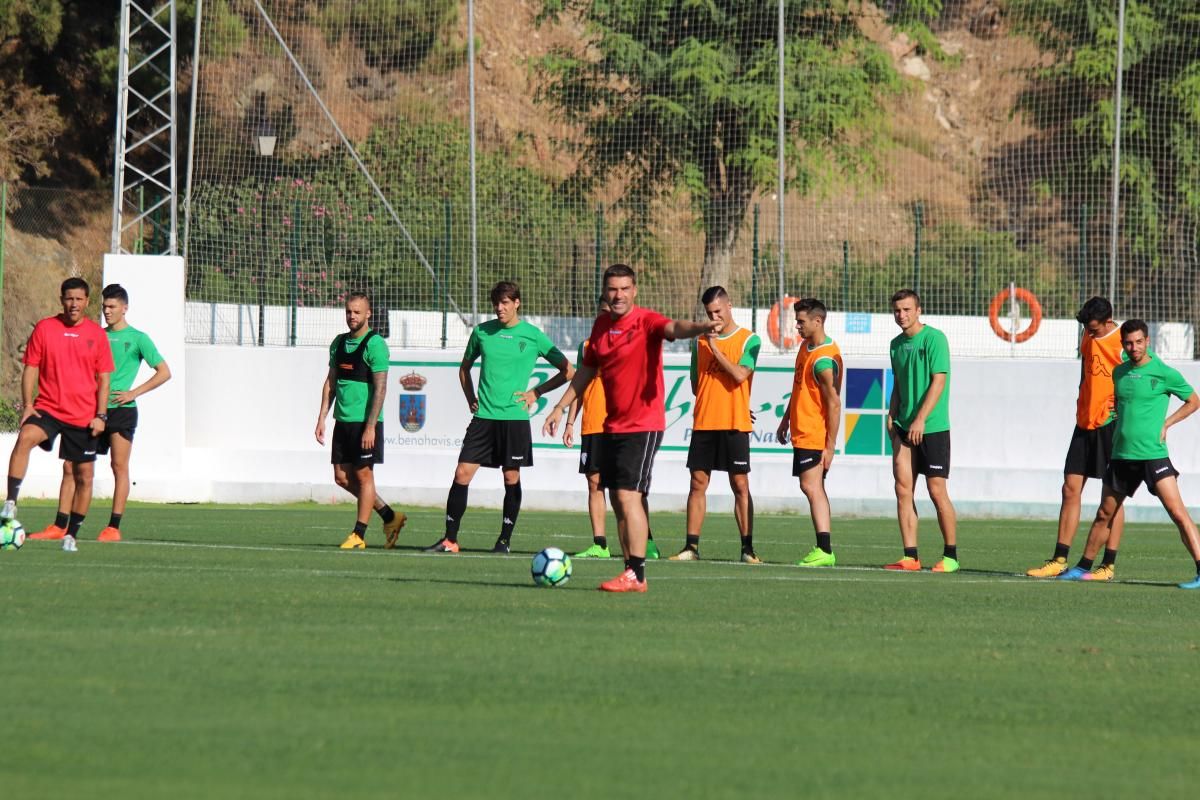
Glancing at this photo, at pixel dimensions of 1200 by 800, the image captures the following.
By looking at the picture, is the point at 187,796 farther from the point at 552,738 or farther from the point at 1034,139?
the point at 1034,139

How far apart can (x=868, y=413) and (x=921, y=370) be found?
9578mm

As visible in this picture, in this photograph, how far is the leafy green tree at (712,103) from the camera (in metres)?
26.5

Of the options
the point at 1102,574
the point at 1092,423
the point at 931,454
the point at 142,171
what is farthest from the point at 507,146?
the point at 1102,574

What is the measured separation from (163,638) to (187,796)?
3.05 meters

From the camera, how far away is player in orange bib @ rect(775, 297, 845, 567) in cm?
1445

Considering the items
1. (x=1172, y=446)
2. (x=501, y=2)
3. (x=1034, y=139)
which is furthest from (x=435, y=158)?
(x=501, y=2)

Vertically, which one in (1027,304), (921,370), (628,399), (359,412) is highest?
(1027,304)

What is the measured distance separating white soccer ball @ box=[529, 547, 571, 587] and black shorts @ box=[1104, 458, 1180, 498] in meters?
4.41

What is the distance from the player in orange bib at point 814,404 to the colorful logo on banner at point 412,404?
10.8m

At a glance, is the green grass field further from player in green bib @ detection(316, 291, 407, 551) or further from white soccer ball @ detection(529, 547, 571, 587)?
player in green bib @ detection(316, 291, 407, 551)

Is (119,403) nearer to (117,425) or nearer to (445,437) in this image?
(117,425)

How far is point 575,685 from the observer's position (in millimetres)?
7270

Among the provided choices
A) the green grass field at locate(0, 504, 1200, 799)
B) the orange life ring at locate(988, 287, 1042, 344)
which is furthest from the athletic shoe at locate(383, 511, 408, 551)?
the orange life ring at locate(988, 287, 1042, 344)

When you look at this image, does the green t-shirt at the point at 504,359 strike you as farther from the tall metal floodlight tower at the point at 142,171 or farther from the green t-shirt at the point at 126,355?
the tall metal floodlight tower at the point at 142,171
